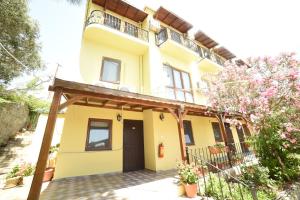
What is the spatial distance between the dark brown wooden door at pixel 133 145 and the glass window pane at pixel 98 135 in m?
0.92

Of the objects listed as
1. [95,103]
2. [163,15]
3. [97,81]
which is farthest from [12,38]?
[163,15]

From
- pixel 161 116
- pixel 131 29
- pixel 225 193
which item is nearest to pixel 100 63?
pixel 131 29

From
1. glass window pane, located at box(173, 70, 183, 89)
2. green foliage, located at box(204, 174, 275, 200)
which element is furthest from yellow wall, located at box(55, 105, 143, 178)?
glass window pane, located at box(173, 70, 183, 89)

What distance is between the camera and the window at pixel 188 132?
9.44 m

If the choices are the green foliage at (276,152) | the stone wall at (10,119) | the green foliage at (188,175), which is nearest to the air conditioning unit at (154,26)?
the green foliage at (276,152)

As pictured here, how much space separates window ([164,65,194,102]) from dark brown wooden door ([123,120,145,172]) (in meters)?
2.74

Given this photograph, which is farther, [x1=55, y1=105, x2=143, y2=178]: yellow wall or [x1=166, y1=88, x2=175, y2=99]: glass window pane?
[x1=166, y1=88, x2=175, y2=99]: glass window pane

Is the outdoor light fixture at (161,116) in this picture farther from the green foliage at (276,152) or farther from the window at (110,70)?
the green foliage at (276,152)

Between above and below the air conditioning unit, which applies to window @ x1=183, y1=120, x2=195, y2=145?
below

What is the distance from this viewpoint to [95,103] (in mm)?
7113

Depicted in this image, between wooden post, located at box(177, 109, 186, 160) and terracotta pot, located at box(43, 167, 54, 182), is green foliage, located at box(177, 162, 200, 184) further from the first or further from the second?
terracotta pot, located at box(43, 167, 54, 182)

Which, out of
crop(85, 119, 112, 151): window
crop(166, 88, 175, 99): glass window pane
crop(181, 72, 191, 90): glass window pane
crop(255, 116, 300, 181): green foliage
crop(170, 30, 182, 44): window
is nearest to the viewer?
crop(255, 116, 300, 181): green foliage

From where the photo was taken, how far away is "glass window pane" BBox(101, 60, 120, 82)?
313 inches

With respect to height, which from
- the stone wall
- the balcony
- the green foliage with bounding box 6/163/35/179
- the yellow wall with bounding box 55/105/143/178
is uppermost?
the balcony
